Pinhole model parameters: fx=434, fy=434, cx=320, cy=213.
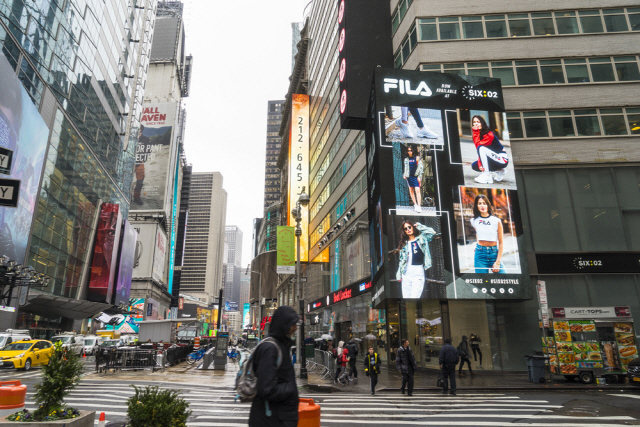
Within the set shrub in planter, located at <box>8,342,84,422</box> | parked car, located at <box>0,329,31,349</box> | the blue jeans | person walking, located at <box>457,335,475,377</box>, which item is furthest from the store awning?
shrub in planter, located at <box>8,342,84,422</box>

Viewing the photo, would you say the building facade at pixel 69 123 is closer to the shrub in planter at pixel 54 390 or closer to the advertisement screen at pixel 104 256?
the advertisement screen at pixel 104 256

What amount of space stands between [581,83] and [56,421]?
30038 millimetres

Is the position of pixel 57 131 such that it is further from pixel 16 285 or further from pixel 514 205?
pixel 514 205

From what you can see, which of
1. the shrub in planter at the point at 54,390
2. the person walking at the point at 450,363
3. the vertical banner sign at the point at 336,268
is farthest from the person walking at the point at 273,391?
the vertical banner sign at the point at 336,268

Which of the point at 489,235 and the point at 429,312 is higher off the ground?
the point at 489,235

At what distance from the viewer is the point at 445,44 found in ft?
88.2

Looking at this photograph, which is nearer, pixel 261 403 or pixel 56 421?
pixel 261 403

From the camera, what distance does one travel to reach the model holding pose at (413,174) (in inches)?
881

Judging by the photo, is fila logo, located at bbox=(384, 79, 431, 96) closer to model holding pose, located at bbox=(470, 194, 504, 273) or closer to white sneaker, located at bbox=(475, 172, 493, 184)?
white sneaker, located at bbox=(475, 172, 493, 184)

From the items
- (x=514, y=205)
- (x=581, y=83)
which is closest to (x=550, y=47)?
(x=581, y=83)

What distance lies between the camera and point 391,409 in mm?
11109

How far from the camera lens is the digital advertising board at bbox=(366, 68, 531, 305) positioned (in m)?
21.0

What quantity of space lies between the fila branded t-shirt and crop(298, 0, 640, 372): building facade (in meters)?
3.01

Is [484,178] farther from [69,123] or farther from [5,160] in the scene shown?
[69,123]
